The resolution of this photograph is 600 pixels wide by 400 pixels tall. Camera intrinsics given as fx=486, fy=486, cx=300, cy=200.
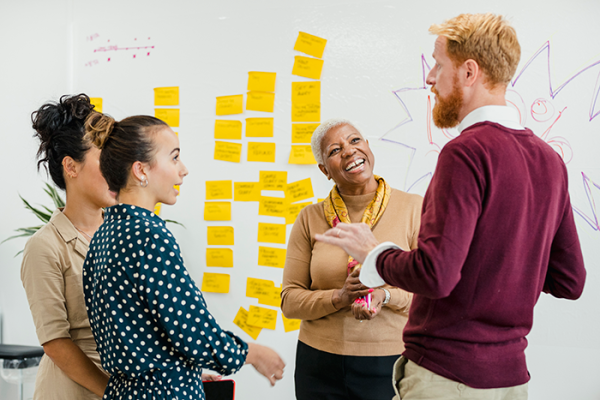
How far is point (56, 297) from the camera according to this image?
1.35m

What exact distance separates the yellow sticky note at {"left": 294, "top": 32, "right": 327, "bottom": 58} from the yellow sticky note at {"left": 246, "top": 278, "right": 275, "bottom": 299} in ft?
3.88

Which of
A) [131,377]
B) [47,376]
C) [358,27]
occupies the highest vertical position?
[358,27]

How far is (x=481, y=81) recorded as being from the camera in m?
1.03

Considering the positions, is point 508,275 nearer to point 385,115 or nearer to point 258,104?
point 385,115

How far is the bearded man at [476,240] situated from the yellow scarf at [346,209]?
60cm

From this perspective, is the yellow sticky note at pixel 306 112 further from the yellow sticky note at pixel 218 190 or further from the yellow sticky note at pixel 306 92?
the yellow sticky note at pixel 218 190

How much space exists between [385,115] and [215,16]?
1.07 metres

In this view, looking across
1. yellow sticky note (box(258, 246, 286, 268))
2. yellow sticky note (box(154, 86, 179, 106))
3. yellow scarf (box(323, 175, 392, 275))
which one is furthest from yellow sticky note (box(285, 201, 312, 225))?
yellow sticky note (box(154, 86, 179, 106))

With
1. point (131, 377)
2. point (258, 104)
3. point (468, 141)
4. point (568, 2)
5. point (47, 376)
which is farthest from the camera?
A: point (258, 104)

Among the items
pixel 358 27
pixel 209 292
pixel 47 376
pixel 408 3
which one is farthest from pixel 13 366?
pixel 408 3

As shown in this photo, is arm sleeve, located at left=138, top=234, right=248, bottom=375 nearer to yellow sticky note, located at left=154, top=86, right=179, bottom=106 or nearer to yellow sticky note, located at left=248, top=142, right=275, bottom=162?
yellow sticky note, located at left=248, top=142, right=275, bottom=162

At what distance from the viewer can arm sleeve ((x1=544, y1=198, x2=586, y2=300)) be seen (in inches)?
43.1

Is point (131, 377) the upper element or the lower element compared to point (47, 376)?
upper

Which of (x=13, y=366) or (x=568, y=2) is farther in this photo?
(x=13, y=366)
